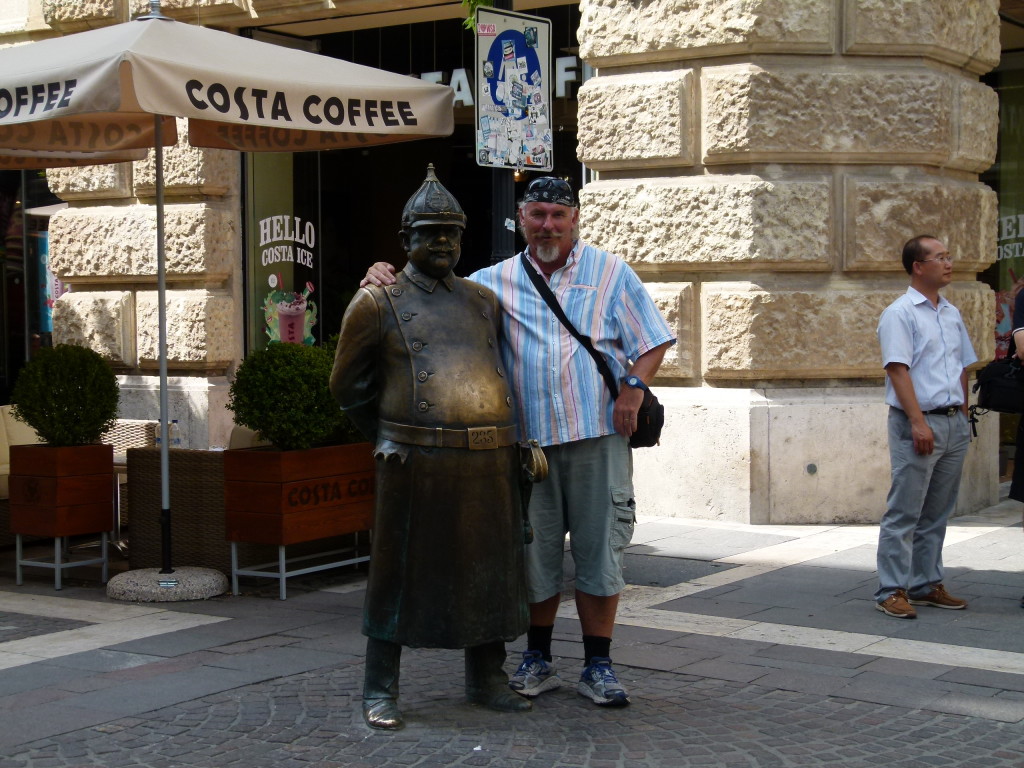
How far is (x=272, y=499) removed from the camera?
655 centimetres

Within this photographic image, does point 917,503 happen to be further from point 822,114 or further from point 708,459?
point 822,114

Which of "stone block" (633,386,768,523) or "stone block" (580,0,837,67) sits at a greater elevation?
"stone block" (580,0,837,67)

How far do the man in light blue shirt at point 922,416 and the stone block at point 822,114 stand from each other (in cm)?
247

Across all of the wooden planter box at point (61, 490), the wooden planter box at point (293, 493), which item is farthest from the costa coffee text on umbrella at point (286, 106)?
the wooden planter box at point (61, 490)

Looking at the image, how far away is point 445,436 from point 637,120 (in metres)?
5.02

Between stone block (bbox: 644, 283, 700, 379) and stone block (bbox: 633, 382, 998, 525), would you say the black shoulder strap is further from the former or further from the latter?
stone block (bbox: 644, 283, 700, 379)

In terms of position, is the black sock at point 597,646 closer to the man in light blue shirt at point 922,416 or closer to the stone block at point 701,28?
the man in light blue shirt at point 922,416

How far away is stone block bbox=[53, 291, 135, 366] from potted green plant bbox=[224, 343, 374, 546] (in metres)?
4.66

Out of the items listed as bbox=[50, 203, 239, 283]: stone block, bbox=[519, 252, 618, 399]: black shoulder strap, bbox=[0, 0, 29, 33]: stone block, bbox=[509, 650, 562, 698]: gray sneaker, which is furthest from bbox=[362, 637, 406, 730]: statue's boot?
bbox=[0, 0, 29, 33]: stone block

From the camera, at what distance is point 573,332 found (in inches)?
188

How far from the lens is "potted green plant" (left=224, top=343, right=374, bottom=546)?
6.55m

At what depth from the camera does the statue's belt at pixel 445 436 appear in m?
4.41

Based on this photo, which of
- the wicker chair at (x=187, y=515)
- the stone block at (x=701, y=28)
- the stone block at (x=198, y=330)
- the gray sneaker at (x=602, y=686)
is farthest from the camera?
the stone block at (x=198, y=330)

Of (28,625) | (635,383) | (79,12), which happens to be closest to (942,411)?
(635,383)
